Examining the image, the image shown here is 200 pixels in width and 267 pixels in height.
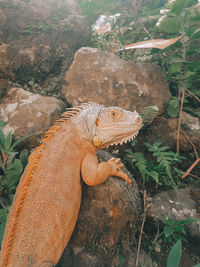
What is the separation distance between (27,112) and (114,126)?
2165mm

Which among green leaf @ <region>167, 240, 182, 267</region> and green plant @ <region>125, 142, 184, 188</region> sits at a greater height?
green leaf @ <region>167, 240, 182, 267</region>

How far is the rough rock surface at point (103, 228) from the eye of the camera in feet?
8.29

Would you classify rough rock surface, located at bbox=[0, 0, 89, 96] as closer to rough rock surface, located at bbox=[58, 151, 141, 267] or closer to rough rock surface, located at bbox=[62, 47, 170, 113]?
rough rock surface, located at bbox=[62, 47, 170, 113]

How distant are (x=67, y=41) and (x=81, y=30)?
26.8 inches

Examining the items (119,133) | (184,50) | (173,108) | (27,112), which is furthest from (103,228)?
(184,50)

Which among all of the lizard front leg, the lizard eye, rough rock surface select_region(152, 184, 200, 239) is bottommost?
rough rock surface select_region(152, 184, 200, 239)

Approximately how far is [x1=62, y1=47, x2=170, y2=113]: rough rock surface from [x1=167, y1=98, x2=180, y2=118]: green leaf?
0.16 m

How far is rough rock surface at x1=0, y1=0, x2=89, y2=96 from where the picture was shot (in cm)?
466

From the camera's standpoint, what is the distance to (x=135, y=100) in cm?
423

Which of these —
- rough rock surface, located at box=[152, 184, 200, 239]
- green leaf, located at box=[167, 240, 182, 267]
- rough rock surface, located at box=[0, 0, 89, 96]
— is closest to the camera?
green leaf, located at box=[167, 240, 182, 267]

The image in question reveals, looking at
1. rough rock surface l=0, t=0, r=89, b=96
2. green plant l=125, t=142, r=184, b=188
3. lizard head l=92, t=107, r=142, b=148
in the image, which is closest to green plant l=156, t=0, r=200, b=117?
green plant l=125, t=142, r=184, b=188

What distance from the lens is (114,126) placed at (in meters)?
2.75

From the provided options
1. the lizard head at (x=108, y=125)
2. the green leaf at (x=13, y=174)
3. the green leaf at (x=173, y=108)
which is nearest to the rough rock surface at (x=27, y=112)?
the green leaf at (x=13, y=174)

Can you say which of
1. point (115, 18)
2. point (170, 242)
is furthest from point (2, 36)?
point (170, 242)
